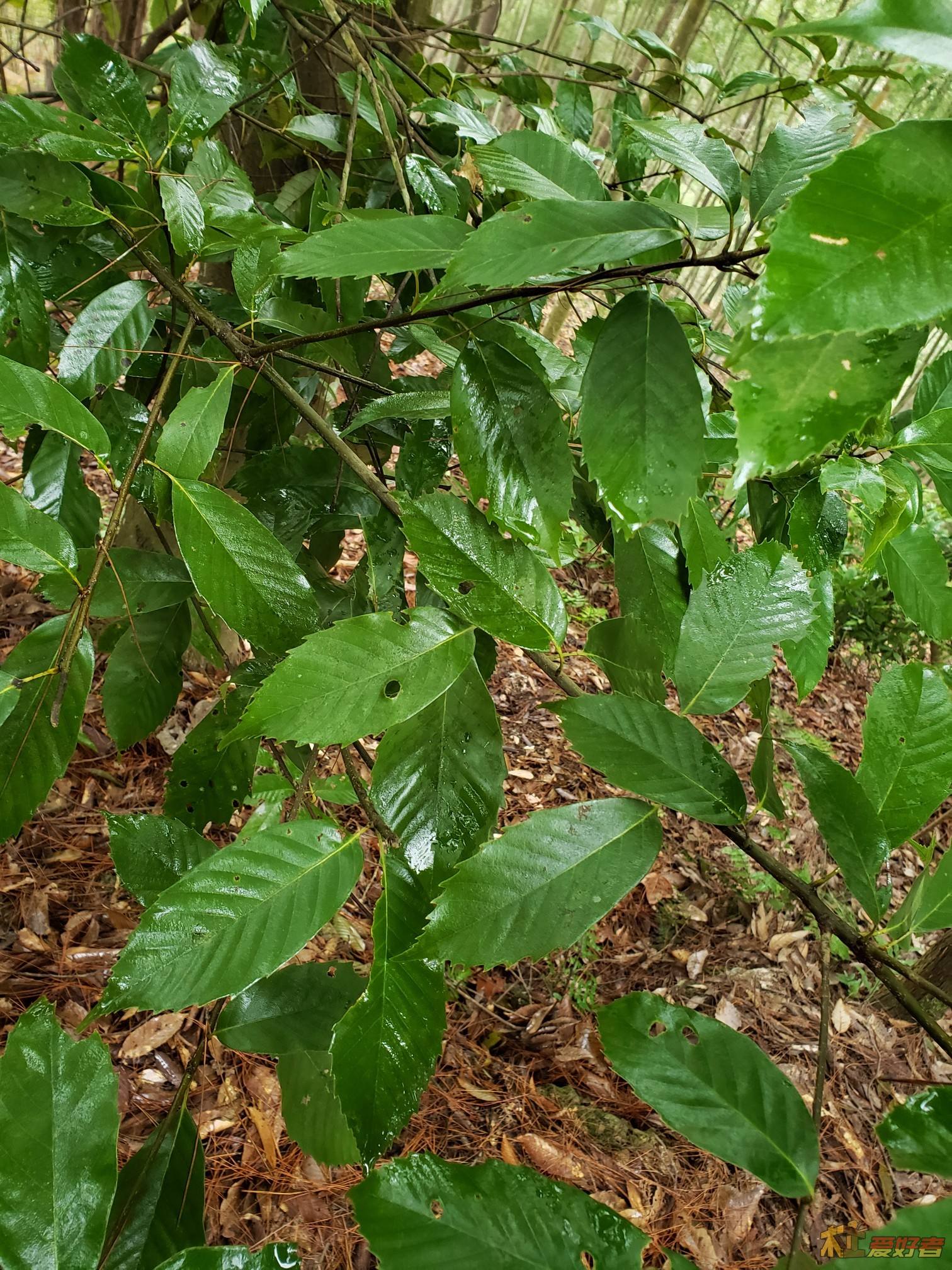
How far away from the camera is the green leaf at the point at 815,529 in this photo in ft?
2.75

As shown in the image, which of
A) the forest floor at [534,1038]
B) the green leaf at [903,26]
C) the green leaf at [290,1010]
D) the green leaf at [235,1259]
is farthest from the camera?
the forest floor at [534,1038]

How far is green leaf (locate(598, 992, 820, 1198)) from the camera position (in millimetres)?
524

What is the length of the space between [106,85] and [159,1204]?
1.27 m

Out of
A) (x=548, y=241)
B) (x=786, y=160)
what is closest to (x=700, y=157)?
(x=786, y=160)

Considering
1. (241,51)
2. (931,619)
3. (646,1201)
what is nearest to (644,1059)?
(931,619)

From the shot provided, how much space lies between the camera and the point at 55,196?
0.87 meters

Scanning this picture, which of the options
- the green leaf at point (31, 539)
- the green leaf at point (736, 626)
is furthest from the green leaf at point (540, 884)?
the green leaf at point (31, 539)

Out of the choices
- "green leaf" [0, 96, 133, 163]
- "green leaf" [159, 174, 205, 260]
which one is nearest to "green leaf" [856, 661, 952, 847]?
"green leaf" [159, 174, 205, 260]

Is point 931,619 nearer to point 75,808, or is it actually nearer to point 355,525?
point 355,525

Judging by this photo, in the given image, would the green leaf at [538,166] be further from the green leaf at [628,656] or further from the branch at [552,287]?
the green leaf at [628,656]

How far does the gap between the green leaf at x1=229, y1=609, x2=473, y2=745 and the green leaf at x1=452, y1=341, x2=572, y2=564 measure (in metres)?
0.14

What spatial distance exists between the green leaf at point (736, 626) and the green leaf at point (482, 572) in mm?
124

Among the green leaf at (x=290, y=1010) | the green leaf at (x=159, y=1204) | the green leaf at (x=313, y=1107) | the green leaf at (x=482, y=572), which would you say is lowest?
the green leaf at (x=313, y=1107)

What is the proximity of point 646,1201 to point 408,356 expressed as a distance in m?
2.01
